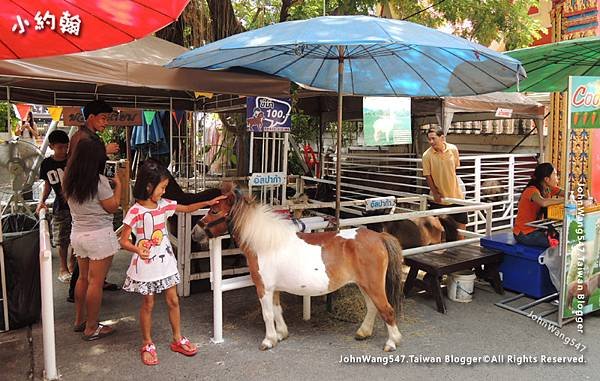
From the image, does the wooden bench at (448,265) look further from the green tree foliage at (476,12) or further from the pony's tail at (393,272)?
the green tree foliage at (476,12)

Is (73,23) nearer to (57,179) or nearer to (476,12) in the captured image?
(57,179)

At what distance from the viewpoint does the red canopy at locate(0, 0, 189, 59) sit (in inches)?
94.8

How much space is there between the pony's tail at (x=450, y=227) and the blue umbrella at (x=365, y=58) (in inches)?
76.9

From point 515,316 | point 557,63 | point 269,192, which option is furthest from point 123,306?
point 557,63

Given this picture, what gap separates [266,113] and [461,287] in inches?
108

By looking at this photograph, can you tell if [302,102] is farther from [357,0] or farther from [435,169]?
[435,169]

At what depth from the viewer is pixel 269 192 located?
5.86m

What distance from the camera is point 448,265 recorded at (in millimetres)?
4598

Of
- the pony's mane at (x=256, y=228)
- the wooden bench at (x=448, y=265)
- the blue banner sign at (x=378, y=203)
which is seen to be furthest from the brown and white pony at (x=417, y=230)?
the pony's mane at (x=256, y=228)

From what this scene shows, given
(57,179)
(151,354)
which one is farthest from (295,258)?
(57,179)

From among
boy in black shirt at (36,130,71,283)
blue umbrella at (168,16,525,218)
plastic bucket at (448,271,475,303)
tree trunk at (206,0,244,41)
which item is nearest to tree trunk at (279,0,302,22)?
tree trunk at (206,0,244,41)

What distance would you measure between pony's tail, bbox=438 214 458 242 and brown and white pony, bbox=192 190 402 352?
102 inches

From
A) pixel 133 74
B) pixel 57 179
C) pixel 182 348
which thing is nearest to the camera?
pixel 182 348

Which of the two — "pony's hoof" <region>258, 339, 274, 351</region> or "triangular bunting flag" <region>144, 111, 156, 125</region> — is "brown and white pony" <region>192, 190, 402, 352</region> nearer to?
"pony's hoof" <region>258, 339, 274, 351</region>
